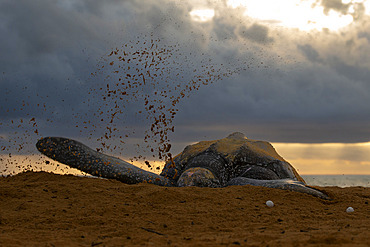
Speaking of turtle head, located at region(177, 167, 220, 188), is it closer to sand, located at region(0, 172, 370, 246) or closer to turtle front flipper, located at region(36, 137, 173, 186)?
turtle front flipper, located at region(36, 137, 173, 186)

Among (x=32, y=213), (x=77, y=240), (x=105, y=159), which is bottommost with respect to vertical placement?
(x=77, y=240)

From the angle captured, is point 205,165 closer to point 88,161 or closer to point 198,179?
point 198,179

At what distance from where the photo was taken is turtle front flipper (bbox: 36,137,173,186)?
9.70m

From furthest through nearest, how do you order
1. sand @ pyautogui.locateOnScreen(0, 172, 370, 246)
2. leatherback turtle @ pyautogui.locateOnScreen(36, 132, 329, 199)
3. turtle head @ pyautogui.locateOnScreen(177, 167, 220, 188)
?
leatherback turtle @ pyautogui.locateOnScreen(36, 132, 329, 199), turtle head @ pyautogui.locateOnScreen(177, 167, 220, 188), sand @ pyautogui.locateOnScreen(0, 172, 370, 246)

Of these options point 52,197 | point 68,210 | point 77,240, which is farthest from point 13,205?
point 77,240

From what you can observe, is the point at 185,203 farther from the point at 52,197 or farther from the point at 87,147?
the point at 87,147

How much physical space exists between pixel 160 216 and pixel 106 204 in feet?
4.27

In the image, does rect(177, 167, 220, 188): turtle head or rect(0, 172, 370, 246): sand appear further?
rect(177, 167, 220, 188): turtle head

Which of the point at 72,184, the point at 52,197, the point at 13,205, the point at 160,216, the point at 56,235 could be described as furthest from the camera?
the point at 72,184

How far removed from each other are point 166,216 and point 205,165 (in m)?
5.26

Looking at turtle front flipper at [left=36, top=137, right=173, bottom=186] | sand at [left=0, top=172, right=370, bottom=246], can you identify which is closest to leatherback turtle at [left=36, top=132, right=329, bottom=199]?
turtle front flipper at [left=36, top=137, right=173, bottom=186]

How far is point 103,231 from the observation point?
16.3ft

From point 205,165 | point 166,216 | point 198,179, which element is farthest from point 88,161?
point 166,216

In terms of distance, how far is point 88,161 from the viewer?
9852 mm
